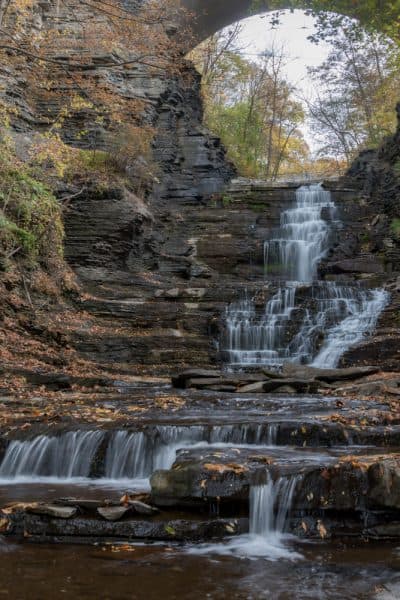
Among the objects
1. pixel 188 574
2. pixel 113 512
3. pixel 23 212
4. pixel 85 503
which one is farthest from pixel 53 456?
pixel 23 212

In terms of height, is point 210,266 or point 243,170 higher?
point 243,170

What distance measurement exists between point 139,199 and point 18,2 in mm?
7210

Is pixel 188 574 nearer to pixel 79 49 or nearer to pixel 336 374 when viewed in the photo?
pixel 336 374

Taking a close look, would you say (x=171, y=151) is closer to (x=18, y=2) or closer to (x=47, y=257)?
(x=18, y=2)

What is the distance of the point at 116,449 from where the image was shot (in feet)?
21.2

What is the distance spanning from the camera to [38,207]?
14789 millimetres

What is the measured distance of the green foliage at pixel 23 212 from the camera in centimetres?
1401

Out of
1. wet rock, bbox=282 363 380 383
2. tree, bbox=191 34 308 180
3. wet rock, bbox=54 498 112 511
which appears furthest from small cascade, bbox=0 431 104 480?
tree, bbox=191 34 308 180

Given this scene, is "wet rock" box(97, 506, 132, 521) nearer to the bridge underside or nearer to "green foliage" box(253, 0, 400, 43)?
"green foliage" box(253, 0, 400, 43)

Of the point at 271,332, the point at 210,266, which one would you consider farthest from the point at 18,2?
the point at 271,332

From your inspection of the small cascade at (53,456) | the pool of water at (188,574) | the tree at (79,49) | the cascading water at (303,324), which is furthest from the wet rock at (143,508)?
the tree at (79,49)

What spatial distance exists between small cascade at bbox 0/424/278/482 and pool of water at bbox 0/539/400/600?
2.06 m

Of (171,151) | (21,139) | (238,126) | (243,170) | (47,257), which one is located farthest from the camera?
(238,126)

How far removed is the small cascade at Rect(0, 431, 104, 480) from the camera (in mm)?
6340
